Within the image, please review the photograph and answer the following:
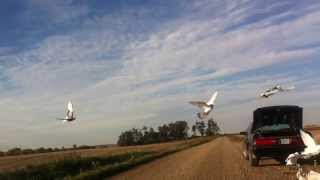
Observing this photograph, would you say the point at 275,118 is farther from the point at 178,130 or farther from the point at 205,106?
the point at 178,130

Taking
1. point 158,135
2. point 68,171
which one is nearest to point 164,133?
point 158,135

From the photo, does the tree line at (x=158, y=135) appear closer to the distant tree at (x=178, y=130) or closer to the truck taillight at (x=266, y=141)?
the distant tree at (x=178, y=130)

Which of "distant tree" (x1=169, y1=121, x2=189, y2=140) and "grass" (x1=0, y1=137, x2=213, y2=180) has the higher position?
"distant tree" (x1=169, y1=121, x2=189, y2=140)

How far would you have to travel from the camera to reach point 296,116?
23.9m

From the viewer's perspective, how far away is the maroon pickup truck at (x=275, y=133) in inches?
865

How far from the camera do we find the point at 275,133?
73.2ft

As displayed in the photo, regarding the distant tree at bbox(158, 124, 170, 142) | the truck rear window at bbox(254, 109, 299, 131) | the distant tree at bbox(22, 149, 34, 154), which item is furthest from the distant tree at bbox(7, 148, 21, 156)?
the truck rear window at bbox(254, 109, 299, 131)

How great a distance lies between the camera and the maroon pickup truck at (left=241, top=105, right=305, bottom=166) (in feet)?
72.1

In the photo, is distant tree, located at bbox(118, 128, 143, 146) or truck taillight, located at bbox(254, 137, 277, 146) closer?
truck taillight, located at bbox(254, 137, 277, 146)

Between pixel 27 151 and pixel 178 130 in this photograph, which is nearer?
pixel 27 151

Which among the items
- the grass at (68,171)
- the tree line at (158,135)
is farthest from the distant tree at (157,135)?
the grass at (68,171)

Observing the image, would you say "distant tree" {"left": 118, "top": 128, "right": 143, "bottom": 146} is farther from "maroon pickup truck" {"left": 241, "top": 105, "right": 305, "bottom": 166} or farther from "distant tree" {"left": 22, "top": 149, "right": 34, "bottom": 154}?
"maroon pickup truck" {"left": 241, "top": 105, "right": 305, "bottom": 166}

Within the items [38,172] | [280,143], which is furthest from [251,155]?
[38,172]

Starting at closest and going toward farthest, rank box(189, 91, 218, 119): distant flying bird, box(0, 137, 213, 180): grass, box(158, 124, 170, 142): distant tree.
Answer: box(189, 91, 218, 119): distant flying bird < box(0, 137, 213, 180): grass < box(158, 124, 170, 142): distant tree
